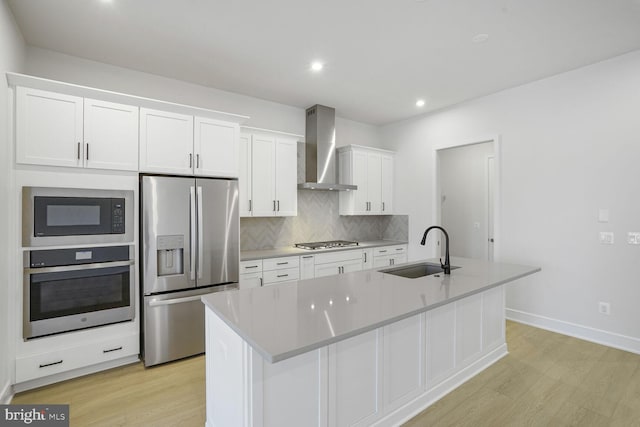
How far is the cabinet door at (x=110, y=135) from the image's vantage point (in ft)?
8.25

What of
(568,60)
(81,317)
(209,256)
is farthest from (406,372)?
(568,60)

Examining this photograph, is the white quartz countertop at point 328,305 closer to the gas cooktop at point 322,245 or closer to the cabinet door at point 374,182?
the gas cooktop at point 322,245

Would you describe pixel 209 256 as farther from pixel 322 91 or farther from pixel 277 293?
pixel 322 91

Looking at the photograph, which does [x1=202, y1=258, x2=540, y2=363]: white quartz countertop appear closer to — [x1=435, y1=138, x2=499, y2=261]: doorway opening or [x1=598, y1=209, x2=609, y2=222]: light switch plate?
[x1=598, y1=209, x2=609, y2=222]: light switch plate

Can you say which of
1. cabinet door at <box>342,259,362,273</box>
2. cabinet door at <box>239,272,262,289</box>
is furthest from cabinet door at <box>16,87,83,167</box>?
cabinet door at <box>342,259,362,273</box>

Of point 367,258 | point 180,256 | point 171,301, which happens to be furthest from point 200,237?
point 367,258

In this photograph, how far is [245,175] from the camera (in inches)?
145

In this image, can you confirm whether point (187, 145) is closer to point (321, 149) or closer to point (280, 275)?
point (280, 275)

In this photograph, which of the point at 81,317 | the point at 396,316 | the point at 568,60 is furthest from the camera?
the point at 568,60

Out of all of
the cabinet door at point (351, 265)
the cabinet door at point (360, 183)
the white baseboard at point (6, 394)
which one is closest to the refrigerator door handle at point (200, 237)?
the white baseboard at point (6, 394)

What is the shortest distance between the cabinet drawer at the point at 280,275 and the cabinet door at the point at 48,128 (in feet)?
6.80

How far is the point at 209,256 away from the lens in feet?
9.84

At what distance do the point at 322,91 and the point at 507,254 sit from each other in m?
3.08

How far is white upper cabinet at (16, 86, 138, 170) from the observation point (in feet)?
7.51
